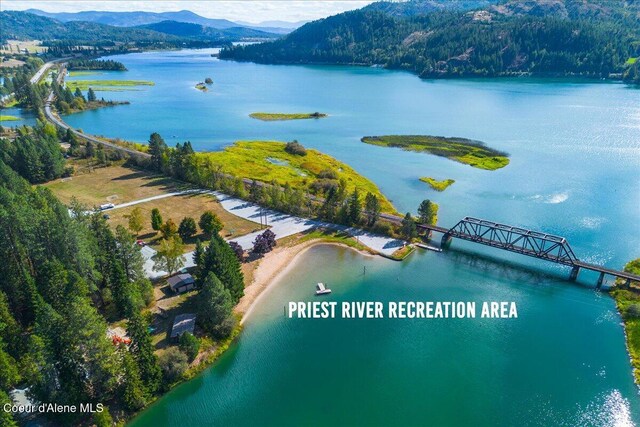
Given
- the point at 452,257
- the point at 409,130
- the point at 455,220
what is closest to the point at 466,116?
the point at 409,130

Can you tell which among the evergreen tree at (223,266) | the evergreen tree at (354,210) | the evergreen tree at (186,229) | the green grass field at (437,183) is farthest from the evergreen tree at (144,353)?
the green grass field at (437,183)

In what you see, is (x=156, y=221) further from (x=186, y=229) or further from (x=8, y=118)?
(x=8, y=118)

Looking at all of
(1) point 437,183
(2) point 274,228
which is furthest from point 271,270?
(1) point 437,183

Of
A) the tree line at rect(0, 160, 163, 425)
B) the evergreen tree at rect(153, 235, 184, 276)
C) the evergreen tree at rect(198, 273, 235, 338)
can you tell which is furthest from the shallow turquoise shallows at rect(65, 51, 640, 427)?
the evergreen tree at rect(153, 235, 184, 276)

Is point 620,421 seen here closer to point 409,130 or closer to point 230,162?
point 230,162

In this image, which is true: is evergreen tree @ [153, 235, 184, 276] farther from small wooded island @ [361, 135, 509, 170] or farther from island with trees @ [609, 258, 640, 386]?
small wooded island @ [361, 135, 509, 170]

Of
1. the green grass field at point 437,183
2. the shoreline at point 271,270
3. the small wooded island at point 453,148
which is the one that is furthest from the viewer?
the small wooded island at point 453,148

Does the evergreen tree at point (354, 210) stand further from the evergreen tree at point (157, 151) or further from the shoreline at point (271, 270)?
the evergreen tree at point (157, 151)
